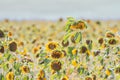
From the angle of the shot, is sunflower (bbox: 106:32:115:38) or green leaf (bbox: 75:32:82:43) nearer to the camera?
green leaf (bbox: 75:32:82:43)

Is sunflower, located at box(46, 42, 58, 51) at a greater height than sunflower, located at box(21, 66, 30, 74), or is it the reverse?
sunflower, located at box(46, 42, 58, 51)

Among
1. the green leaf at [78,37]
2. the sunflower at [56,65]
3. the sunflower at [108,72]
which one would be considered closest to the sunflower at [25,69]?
the sunflower at [56,65]

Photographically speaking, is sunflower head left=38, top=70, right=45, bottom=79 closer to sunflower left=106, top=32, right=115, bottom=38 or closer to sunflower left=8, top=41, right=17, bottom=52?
Answer: sunflower left=8, top=41, right=17, bottom=52

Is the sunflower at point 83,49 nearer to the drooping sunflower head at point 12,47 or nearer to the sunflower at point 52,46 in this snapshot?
the sunflower at point 52,46

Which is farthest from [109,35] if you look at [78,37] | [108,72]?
[78,37]

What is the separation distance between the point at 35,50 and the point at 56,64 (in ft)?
7.47

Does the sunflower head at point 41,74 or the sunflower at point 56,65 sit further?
the sunflower head at point 41,74

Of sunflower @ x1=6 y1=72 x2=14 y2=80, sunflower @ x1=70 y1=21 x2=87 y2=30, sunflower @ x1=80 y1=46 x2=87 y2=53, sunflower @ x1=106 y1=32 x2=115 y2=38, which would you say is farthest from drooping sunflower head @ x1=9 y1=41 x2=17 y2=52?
sunflower @ x1=106 y1=32 x2=115 y2=38

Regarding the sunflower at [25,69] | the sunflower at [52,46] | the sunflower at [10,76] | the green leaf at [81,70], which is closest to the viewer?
the sunflower at [10,76]

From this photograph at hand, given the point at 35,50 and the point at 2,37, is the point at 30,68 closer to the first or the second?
the point at 2,37

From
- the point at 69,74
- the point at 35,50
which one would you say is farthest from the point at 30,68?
the point at 35,50

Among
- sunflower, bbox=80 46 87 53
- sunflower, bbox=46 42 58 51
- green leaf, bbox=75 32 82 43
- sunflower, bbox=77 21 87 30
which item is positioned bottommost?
sunflower, bbox=80 46 87 53

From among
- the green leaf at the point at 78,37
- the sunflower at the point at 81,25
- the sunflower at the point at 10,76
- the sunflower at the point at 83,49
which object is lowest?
the sunflower at the point at 10,76

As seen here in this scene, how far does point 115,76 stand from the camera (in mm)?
6750
